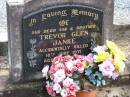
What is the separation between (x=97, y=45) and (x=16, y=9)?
0.96m

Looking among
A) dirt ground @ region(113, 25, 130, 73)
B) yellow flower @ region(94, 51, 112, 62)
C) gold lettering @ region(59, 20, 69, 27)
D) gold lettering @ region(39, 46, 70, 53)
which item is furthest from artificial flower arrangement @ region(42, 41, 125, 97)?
dirt ground @ region(113, 25, 130, 73)

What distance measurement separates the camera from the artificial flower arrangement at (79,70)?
436 cm

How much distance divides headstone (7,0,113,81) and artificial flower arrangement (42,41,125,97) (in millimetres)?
212

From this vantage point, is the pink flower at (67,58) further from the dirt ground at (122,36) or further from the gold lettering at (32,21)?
the dirt ground at (122,36)

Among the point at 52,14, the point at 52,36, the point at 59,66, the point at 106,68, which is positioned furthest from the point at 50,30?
the point at 106,68

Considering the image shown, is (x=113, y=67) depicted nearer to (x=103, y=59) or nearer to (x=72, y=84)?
(x=103, y=59)

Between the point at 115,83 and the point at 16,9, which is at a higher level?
the point at 16,9

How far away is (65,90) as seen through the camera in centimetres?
437

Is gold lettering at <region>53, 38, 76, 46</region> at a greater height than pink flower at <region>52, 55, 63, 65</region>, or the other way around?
gold lettering at <region>53, 38, 76, 46</region>

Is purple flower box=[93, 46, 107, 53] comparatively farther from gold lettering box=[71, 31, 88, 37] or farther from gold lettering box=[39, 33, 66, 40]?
gold lettering box=[39, 33, 66, 40]

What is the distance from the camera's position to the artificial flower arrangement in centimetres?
436

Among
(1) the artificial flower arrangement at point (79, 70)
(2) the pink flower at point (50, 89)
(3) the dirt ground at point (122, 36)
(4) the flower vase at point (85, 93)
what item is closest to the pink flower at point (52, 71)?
(1) the artificial flower arrangement at point (79, 70)

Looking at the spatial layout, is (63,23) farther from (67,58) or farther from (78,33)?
(67,58)

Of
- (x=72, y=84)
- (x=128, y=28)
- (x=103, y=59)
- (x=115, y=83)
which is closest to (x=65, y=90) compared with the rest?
(x=72, y=84)
